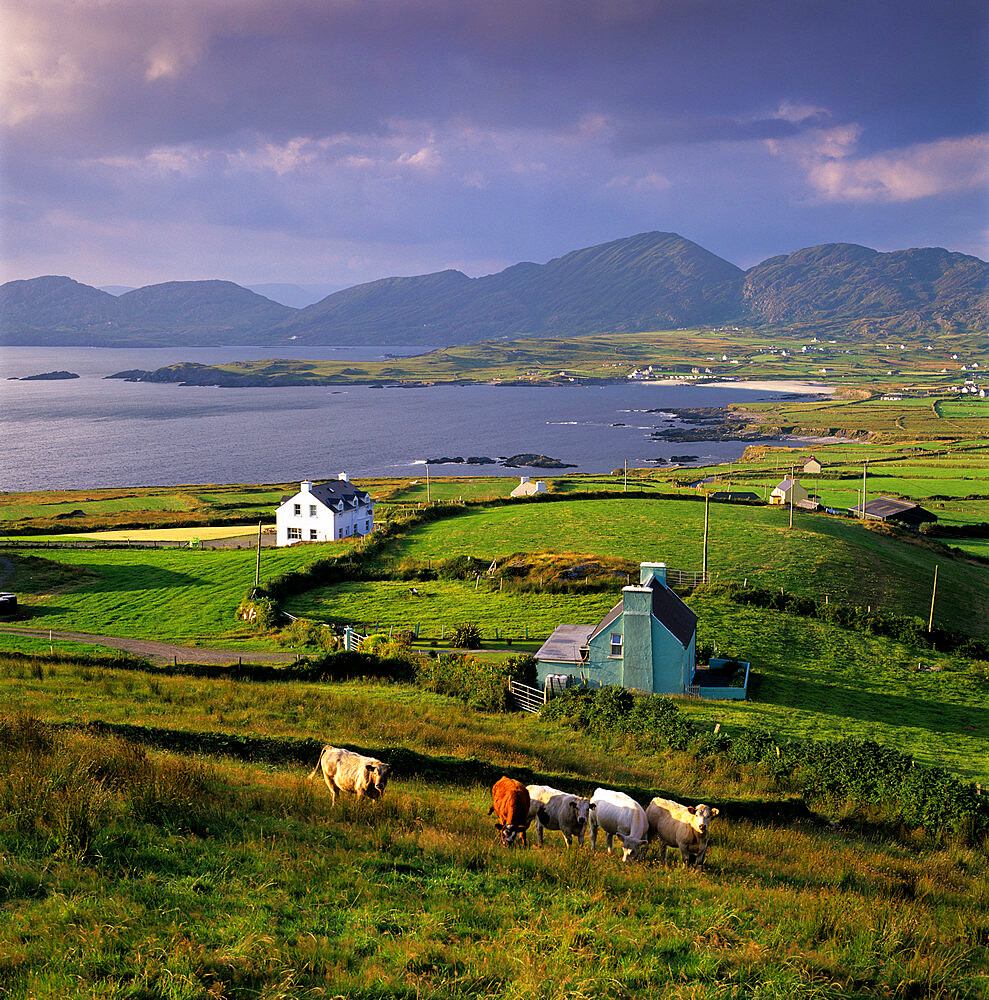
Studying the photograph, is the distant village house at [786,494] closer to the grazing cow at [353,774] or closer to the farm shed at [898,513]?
the farm shed at [898,513]

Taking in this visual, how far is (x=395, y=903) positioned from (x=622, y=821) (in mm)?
5119

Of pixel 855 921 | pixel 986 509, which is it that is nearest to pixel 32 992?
pixel 855 921

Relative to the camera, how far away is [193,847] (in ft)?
32.2

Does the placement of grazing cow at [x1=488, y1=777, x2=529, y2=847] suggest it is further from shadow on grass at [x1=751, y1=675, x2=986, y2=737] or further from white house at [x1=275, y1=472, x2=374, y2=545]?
white house at [x1=275, y1=472, x2=374, y2=545]

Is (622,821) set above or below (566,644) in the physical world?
above

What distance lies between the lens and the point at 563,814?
13195mm

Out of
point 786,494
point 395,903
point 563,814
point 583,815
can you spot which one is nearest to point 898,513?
point 786,494

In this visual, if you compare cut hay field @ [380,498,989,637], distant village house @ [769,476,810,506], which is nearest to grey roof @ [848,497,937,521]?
distant village house @ [769,476,810,506]

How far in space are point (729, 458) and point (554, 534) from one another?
358 ft

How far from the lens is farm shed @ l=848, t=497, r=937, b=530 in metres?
83.8

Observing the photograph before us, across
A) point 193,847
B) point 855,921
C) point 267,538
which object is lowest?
point 267,538

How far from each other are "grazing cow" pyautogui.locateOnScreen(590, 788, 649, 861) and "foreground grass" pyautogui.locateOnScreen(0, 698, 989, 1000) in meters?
0.73

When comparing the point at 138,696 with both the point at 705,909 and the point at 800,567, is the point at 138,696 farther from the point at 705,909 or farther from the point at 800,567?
the point at 800,567

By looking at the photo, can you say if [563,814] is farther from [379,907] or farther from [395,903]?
[379,907]
